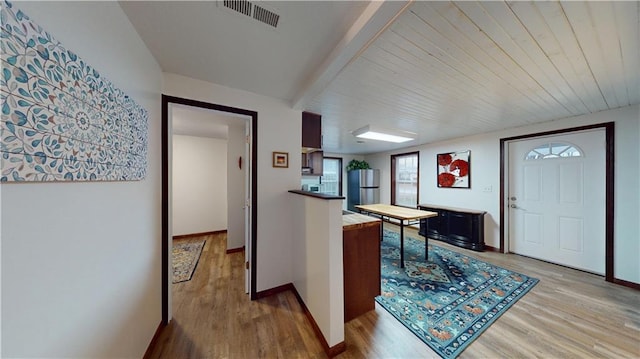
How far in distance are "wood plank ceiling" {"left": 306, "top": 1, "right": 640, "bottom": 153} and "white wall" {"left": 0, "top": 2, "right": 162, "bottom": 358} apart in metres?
1.45

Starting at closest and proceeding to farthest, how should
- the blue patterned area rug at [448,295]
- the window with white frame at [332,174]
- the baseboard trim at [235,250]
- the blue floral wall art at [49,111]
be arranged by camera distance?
the blue floral wall art at [49,111], the blue patterned area rug at [448,295], the baseboard trim at [235,250], the window with white frame at [332,174]

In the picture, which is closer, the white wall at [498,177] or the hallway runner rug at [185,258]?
the white wall at [498,177]

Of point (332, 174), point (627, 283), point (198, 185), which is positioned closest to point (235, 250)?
point (198, 185)

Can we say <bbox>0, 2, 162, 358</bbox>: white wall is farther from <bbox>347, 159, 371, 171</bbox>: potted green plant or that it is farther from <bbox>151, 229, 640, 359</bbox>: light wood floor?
<bbox>347, 159, 371, 171</bbox>: potted green plant

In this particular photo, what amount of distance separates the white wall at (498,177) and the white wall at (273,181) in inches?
145

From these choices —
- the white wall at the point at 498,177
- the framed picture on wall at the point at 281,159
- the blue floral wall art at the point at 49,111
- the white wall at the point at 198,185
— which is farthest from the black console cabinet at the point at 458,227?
the white wall at the point at 198,185

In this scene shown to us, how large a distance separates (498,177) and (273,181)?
4005 millimetres

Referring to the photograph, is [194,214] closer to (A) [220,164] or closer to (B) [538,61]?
(A) [220,164]

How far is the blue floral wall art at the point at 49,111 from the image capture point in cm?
55

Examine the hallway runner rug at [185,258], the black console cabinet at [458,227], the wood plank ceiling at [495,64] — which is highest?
the wood plank ceiling at [495,64]

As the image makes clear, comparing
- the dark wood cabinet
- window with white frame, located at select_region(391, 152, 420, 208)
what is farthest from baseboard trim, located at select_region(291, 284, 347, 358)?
window with white frame, located at select_region(391, 152, 420, 208)

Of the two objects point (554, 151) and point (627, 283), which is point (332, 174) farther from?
point (627, 283)

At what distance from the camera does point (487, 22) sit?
1146mm

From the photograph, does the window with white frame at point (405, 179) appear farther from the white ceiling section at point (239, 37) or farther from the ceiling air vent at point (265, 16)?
the ceiling air vent at point (265, 16)
